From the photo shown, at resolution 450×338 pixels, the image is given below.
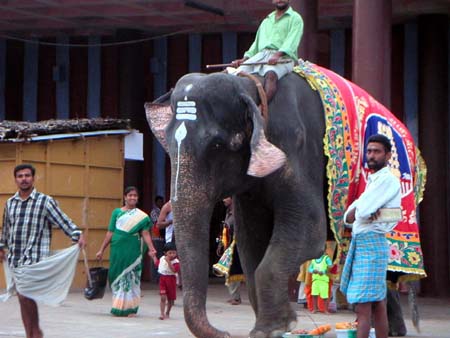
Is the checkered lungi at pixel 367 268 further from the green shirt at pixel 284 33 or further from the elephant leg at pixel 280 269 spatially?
the green shirt at pixel 284 33

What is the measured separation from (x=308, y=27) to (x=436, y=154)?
345cm

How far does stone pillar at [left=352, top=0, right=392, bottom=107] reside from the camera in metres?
13.9

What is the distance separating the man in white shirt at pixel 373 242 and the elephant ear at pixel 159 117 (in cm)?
150

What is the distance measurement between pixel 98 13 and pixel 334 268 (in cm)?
1008

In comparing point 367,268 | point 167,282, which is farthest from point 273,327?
point 167,282

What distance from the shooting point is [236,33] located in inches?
784

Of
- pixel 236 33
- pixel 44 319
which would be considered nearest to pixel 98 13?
pixel 236 33

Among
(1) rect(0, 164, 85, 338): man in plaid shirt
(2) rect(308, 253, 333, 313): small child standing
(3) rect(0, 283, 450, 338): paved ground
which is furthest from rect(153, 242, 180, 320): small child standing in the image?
(1) rect(0, 164, 85, 338): man in plaid shirt

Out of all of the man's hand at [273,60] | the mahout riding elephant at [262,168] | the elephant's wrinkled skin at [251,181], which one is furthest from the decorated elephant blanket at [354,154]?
the man's hand at [273,60]

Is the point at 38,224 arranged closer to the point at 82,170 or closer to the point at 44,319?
the point at 44,319

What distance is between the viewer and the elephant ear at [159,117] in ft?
28.5

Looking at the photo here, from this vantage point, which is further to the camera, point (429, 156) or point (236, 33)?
point (236, 33)

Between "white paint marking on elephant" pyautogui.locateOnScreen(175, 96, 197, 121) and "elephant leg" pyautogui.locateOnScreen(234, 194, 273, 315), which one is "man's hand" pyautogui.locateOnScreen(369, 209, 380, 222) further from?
"white paint marking on elephant" pyautogui.locateOnScreen(175, 96, 197, 121)

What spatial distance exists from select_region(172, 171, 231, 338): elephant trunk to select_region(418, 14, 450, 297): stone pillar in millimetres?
10216
